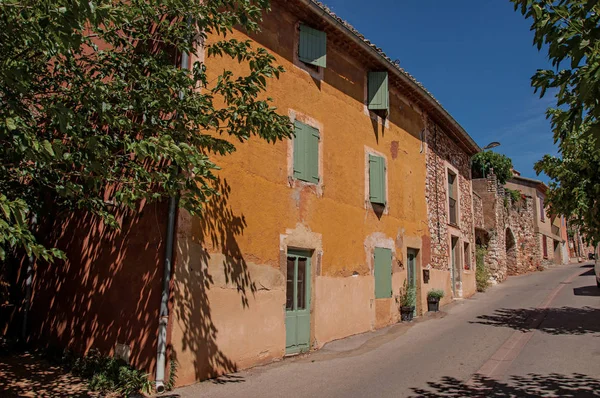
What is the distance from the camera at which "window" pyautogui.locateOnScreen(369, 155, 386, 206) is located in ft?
37.7

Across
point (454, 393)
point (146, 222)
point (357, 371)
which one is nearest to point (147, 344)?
point (146, 222)

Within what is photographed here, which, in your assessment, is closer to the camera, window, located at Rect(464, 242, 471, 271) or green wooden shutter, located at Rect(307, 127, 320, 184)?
green wooden shutter, located at Rect(307, 127, 320, 184)

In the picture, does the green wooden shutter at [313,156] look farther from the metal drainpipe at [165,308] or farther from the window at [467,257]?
the window at [467,257]

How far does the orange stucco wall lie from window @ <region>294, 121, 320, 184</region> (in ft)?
0.61

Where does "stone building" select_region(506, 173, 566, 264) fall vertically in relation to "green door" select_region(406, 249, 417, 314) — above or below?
above

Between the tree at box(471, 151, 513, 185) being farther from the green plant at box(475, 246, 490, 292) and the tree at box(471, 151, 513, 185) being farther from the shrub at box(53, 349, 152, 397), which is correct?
the shrub at box(53, 349, 152, 397)

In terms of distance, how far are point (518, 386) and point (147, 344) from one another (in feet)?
16.8

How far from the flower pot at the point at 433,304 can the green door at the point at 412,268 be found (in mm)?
820

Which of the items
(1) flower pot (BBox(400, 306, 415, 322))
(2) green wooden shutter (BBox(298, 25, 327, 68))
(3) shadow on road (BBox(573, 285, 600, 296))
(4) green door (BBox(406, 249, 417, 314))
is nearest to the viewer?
(2) green wooden shutter (BBox(298, 25, 327, 68))

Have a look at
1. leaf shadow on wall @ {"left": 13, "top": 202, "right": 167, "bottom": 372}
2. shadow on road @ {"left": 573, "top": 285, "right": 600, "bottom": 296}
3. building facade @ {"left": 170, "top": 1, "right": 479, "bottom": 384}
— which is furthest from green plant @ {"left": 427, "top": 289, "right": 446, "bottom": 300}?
leaf shadow on wall @ {"left": 13, "top": 202, "right": 167, "bottom": 372}

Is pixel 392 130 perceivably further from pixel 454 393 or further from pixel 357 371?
pixel 454 393

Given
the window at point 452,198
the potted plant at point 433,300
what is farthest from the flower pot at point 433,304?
the window at point 452,198

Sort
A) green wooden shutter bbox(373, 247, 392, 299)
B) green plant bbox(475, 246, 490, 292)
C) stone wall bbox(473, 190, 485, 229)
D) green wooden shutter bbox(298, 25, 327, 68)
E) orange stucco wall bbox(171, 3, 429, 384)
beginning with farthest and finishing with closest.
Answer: stone wall bbox(473, 190, 485, 229) < green plant bbox(475, 246, 490, 292) < green wooden shutter bbox(373, 247, 392, 299) < green wooden shutter bbox(298, 25, 327, 68) < orange stucco wall bbox(171, 3, 429, 384)

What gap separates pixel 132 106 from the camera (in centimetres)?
537
